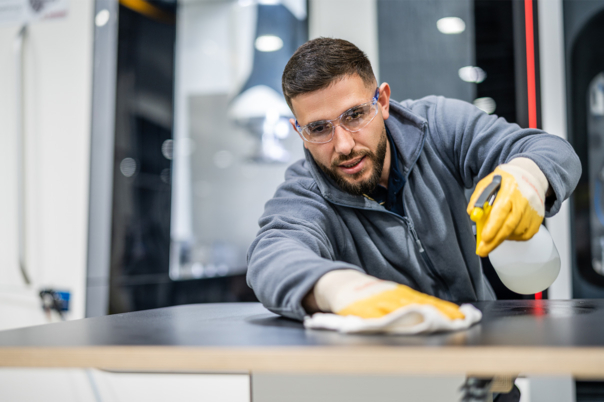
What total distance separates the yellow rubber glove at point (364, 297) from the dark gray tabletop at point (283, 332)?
0.14ft

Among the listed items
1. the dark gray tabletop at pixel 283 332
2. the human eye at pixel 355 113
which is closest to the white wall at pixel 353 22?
the human eye at pixel 355 113

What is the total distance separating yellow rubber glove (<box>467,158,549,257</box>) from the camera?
769mm

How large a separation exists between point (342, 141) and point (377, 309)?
21.2 inches

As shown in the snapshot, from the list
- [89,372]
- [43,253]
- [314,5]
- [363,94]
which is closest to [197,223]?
[43,253]

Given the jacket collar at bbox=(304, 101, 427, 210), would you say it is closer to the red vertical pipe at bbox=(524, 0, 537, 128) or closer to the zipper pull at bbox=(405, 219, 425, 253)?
the zipper pull at bbox=(405, 219, 425, 253)

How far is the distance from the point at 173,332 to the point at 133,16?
1.70m

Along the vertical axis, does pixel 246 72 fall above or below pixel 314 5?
below

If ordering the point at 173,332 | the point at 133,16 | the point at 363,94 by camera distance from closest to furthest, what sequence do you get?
the point at 173,332 < the point at 363,94 < the point at 133,16

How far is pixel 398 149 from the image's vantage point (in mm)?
1197

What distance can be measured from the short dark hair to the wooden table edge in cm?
70

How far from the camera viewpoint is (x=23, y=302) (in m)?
1.87

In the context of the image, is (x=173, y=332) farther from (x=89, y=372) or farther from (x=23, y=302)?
(x=23, y=302)

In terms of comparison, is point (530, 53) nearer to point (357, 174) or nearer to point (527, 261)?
point (357, 174)

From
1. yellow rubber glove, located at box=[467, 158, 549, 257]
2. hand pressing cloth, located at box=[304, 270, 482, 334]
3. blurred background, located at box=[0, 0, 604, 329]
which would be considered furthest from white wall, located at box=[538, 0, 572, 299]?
hand pressing cloth, located at box=[304, 270, 482, 334]
